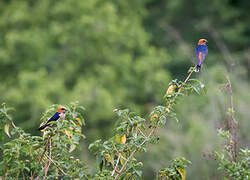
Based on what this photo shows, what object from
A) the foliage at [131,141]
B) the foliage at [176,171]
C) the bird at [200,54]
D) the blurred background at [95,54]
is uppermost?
the blurred background at [95,54]

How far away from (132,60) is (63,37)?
Answer: 341cm

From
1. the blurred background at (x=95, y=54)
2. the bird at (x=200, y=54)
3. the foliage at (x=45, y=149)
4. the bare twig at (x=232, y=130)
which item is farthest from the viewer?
the blurred background at (x=95, y=54)

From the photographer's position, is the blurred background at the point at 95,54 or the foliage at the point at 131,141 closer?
the foliage at the point at 131,141

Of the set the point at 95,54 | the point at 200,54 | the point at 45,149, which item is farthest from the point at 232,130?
the point at 95,54

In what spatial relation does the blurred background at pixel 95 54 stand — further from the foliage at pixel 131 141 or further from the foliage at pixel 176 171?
the foliage at pixel 176 171

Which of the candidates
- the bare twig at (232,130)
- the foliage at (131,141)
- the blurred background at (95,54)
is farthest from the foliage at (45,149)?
the blurred background at (95,54)

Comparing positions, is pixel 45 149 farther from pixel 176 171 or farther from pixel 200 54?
pixel 200 54

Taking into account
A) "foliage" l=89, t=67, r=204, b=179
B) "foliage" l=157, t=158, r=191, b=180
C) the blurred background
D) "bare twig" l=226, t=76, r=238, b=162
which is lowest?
"foliage" l=157, t=158, r=191, b=180

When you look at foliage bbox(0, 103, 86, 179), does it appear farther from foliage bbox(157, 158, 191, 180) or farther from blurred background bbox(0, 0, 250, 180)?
blurred background bbox(0, 0, 250, 180)

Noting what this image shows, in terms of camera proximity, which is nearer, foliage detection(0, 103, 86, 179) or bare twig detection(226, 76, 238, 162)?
foliage detection(0, 103, 86, 179)

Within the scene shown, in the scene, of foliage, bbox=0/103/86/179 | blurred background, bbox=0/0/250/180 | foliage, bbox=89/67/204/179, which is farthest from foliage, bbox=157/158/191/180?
blurred background, bbox=0/0/250/180

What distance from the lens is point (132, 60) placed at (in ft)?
63.8

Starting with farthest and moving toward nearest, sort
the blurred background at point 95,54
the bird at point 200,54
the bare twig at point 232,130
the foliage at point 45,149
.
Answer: the blurred background at point 95,54
the bird at point 200,54
the bare twig at point 232,130
the foliage at point 45,149

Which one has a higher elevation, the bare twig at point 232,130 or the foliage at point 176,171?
the bare twig at point 232,130
